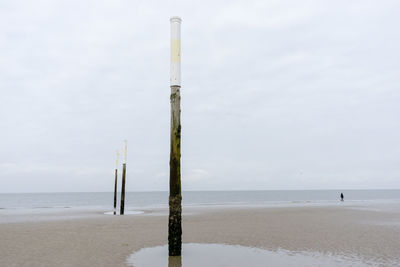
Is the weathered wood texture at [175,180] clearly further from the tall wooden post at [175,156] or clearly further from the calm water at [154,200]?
the calm water at [154,200]

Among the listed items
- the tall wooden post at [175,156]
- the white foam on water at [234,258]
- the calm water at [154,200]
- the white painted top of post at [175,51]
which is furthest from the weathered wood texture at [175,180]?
the calm water at [154,200]

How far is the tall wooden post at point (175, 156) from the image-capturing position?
9258mm

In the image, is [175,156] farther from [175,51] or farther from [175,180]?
[175,51]

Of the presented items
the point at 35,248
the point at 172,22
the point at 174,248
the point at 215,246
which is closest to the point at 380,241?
the point at 215,246

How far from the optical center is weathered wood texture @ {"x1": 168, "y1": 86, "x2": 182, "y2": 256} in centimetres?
924

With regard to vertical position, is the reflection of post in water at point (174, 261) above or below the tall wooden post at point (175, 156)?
below

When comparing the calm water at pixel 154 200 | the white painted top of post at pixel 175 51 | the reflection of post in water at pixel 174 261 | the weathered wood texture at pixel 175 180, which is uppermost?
the white painted top of post at pixel 175 51

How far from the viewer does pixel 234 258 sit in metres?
9.57

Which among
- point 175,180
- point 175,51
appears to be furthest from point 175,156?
point 175,51

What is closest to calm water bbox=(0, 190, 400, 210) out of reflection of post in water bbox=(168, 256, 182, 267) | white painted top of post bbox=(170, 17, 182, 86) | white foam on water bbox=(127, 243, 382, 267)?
white foam on water bbox=(127, 243, 382, 267)

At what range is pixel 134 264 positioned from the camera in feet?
29.0

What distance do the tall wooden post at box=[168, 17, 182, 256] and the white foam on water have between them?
0.60 m

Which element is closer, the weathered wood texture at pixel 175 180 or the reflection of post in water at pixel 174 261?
the reflection of post in water at pixel 174 261

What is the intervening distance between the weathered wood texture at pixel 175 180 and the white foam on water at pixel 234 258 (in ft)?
1.68
